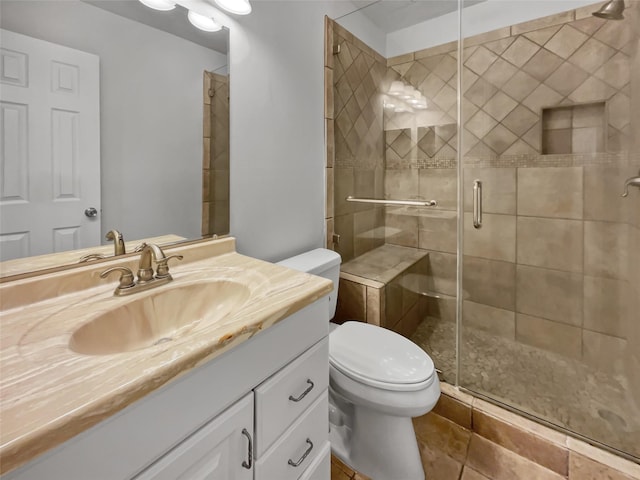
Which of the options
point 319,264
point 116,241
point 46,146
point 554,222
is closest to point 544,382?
point 554,222

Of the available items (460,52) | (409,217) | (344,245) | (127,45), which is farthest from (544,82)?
(127,45)

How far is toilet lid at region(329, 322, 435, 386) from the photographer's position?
3.52 ft

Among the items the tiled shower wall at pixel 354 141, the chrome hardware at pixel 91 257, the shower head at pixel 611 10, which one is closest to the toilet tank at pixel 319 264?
the tiled shower wall at pixel 354 141

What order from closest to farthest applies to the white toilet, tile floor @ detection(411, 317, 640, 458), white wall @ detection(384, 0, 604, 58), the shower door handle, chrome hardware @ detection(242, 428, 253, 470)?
chrome hardware @ detection(242, 428, 253, 470)
the white toilet
tile floor @ detection(411, 317, 640, 458)
white wall @ detection(384, 0, 604, 58)
the shower door handle

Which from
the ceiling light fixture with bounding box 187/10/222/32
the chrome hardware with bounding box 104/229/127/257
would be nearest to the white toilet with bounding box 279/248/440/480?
the chrome hardware with bounding box 104/229/127/257

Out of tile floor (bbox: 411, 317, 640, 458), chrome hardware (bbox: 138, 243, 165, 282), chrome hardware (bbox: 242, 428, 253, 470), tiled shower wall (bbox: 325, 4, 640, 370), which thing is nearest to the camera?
chrome hardware (bbox: 242, 428, 253, 470)

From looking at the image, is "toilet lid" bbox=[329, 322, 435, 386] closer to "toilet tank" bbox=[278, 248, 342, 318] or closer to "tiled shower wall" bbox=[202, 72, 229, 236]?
"toilet tank" bbox=[278, 248, 342, 318]

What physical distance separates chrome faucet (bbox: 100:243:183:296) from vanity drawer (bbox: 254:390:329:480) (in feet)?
1.77

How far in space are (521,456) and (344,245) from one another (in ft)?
4.24

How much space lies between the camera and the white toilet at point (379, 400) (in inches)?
41.2

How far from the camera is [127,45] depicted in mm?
A: 913

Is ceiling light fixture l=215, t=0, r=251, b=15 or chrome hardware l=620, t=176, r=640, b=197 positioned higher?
ceiling light fixture l=215, t=0, r=251, b=15

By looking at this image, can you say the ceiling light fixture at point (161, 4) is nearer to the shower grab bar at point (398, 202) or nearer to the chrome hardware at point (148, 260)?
the chrome hardware at point (148, 260)

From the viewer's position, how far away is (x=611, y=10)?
1451 mm
